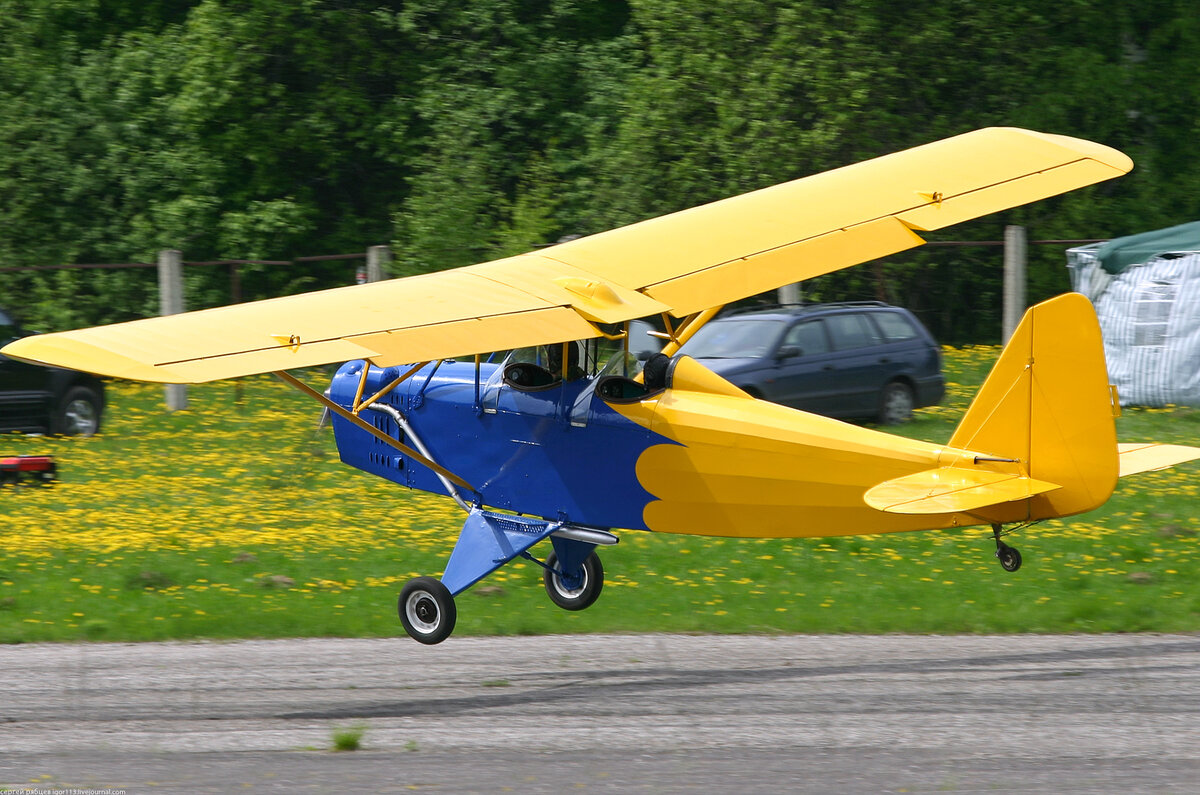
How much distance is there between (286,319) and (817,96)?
20.0 m

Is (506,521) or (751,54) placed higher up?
(751,54)

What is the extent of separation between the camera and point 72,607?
12828 mm

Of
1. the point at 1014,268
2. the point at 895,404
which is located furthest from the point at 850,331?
the point at 1014,268

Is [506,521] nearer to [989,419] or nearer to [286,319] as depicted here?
[286,319]

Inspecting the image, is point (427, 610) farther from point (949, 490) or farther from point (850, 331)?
point (850, 331)

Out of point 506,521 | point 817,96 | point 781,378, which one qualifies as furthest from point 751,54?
point 506,521

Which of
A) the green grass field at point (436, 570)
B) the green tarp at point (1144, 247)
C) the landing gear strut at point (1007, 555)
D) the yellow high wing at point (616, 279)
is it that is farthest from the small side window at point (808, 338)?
the landing gear strut at point (1007, 555)

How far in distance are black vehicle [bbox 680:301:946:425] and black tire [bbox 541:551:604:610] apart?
7.70 m

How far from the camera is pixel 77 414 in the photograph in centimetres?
2103

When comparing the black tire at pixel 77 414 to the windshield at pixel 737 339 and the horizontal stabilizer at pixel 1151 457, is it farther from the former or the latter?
the horizontal stabilizer at pixel 1151 457

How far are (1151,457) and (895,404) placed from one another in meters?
11.2

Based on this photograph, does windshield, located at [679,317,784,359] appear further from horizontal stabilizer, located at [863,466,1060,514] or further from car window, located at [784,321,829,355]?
horizontal stabilizer, located at [863,466,1060,514]

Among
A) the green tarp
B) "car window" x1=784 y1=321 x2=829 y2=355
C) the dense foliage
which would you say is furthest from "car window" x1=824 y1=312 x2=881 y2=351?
the dense foliage

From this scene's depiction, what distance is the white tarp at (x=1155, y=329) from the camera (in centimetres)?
2167
